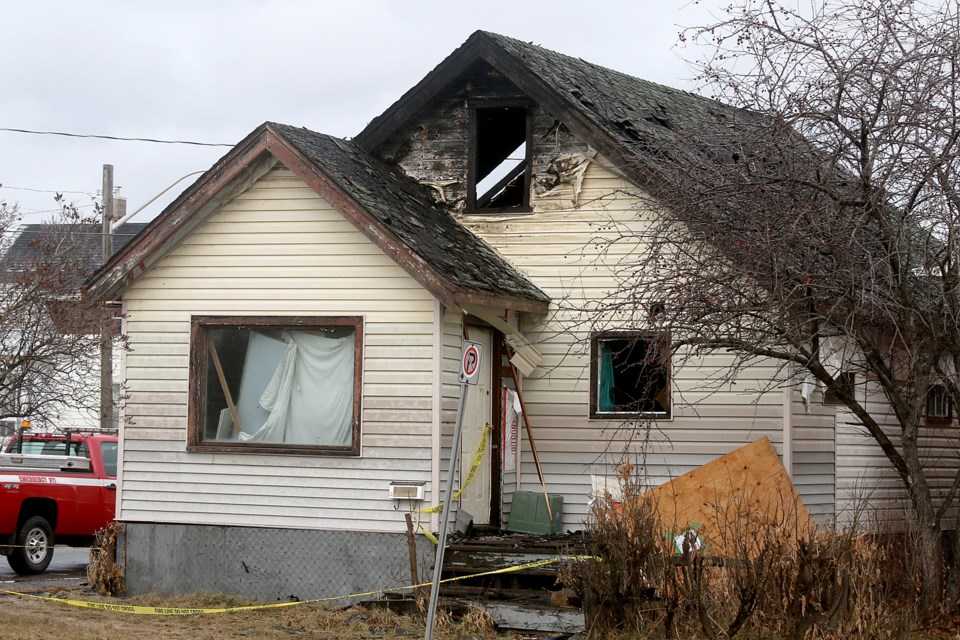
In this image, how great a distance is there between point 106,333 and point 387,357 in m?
5.03

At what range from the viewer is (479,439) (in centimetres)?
1418

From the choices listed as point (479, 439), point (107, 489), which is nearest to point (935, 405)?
point (479, 439)

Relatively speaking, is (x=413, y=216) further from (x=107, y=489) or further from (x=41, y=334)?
(x=107, y=489)

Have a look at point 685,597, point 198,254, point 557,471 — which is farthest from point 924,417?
point 198,254

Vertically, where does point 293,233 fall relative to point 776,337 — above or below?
above

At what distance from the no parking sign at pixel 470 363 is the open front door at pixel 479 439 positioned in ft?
10.5

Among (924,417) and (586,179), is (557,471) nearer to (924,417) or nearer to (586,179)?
(586,179)

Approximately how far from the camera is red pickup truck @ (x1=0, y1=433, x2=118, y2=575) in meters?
17.0

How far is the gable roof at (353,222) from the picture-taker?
13039 millimetres

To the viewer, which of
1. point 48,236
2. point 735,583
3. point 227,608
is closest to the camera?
point 735,583

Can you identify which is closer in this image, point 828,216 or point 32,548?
point 828,216

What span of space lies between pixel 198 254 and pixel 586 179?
4460 mm

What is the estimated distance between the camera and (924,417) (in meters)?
17.4

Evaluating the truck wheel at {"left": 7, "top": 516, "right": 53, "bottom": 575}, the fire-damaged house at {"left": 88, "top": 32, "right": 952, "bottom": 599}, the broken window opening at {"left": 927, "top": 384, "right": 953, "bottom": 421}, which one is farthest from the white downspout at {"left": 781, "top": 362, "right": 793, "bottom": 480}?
the truck wheel at {"left": 7, "top": 516, "right": 53, "bottom": 575}
